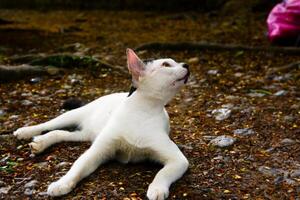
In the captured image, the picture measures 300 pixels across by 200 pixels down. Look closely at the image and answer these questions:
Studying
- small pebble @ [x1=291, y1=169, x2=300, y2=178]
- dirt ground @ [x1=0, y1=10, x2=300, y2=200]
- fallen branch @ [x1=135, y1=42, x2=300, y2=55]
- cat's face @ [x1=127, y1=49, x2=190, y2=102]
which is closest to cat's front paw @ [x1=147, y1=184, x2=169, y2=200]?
dirt ground @ [x1=0, y1=10, x2=300, y2=200]

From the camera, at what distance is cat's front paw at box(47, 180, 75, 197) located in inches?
148

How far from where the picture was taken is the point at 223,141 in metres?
4.93

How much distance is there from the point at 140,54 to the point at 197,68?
1.28 metres

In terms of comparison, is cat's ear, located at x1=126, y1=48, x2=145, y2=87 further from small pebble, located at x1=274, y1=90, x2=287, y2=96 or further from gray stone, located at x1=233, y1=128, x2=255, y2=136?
small pebble, located at x1=274, y1=90, x2=287, y2=96

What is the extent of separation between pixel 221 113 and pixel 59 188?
2595mm

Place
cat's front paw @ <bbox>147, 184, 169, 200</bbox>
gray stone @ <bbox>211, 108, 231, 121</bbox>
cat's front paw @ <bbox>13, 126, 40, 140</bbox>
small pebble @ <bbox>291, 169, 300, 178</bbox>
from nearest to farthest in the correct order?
cat's front paw @ <bbox>147, 184, 169, 200</bbox> < small pebble @ <bbox>291, 169, 300, 178</bbox> < cat's front paw @ <bbox>13, 126, 40, 140</bbox> < gray stone @ <bbox>211, 108, 231, 121</bbox>

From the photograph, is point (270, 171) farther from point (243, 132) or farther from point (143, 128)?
point (143, 128)

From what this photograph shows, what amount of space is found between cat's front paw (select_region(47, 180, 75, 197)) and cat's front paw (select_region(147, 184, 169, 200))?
1.88 feet

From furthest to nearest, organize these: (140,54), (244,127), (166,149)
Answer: (140,54) → (244,127) → (166,149)

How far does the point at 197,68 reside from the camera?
8.22 m

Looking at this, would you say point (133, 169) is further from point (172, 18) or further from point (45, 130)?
point (172, 18)

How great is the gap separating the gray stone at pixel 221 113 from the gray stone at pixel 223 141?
2.28 feet

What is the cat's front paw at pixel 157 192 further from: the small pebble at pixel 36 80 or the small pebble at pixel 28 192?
the small pebble at pixel 36 80

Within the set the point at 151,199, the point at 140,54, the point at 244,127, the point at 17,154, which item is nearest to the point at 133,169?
the point at 151,199
